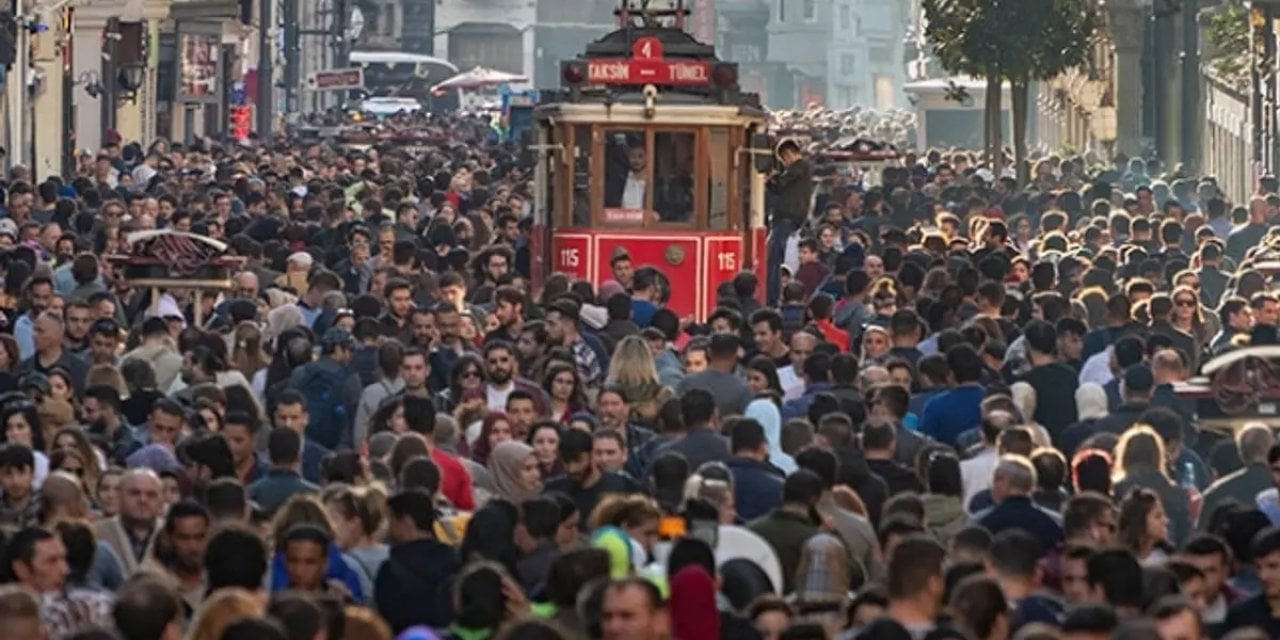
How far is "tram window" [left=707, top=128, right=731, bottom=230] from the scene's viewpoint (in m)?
30.5

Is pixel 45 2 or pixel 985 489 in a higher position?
pixel 45 2

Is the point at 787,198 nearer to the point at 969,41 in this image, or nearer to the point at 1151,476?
the point at 1151,476

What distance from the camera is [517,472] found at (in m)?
16.8

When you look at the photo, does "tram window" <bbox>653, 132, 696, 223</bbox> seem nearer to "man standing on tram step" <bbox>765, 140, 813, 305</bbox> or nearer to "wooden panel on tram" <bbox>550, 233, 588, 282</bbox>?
"wooden panel on tram" <bbox>550, 233, 588, 282</bbox>

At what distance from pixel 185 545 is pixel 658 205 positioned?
667 inches

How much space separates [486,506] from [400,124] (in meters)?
69.0

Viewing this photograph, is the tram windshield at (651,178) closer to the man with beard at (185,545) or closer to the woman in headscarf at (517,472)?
the woman in headscarf at (517,472)

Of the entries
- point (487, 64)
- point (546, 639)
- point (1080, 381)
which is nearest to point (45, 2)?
point (1080, 381)

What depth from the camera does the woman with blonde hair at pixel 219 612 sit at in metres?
11.1

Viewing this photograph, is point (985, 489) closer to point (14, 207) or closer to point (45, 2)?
point (14, 207)

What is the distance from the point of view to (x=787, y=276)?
3134 cm

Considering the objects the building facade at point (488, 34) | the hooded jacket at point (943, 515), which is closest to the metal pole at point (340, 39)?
the building facade at point (488, 34)

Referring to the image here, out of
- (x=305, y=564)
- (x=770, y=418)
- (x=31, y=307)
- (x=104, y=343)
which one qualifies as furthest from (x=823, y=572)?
(x=31, y=307)

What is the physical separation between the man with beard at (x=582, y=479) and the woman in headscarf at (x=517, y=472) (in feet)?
1.26
